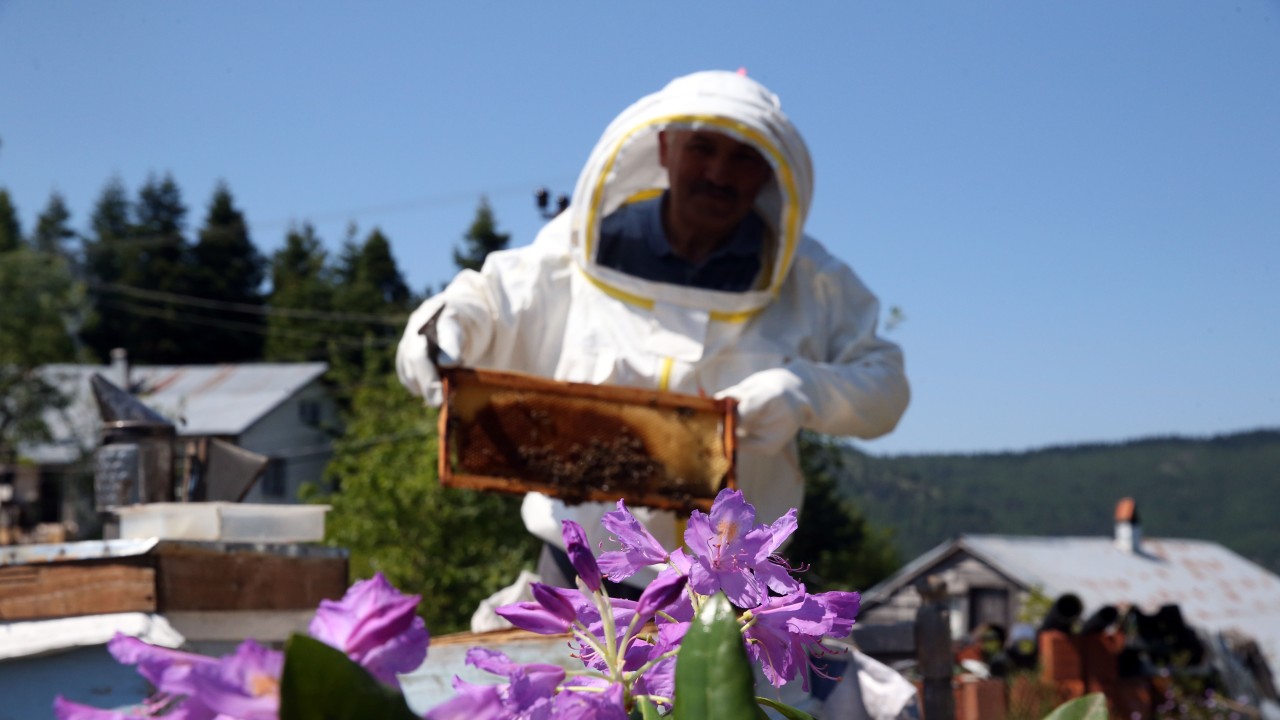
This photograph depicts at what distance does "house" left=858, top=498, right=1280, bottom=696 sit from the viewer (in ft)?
75.3

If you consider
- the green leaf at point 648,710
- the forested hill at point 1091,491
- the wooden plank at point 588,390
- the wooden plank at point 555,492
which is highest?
the green leaf at point 648,710

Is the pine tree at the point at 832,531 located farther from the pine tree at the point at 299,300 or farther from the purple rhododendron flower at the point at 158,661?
the pine tree at the point at 299,300

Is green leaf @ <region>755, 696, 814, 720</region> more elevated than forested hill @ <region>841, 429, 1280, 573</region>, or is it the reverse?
green leaf @ <region>755, 696, 814, 720</region>

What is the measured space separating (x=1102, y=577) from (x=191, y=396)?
2724 cm

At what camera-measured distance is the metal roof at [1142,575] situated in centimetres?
2253

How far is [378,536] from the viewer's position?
14.9 meters

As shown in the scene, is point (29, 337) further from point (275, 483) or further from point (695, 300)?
point (695, 300)

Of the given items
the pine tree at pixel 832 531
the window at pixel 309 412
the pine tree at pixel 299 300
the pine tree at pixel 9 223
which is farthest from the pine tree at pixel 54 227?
the pine tree at pixel 832 531

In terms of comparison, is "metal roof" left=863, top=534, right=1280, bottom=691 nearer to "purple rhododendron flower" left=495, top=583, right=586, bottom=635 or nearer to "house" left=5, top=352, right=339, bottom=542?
"house" left=5, top=352, right=339, bottom=542

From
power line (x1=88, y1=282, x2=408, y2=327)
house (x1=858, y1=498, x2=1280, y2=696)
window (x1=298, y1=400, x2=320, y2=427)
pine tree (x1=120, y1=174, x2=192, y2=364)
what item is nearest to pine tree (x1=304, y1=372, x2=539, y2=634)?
house (x1=858, y1=498, x2=1280, y2=696)

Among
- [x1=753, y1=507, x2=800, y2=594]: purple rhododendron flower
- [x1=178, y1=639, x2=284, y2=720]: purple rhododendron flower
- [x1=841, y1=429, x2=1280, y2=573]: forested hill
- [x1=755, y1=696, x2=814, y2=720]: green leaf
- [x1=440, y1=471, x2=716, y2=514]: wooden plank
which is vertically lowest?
[x1=841, y1=429, x2=1280, y2=573]: forested hill

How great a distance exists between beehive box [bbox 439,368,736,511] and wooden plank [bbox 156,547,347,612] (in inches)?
26.3

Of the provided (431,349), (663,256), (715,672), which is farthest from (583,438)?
(715,672)

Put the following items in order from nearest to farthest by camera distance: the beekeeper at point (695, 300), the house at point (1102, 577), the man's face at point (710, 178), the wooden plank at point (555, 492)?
the wooden plank at point (555, 492), the beekeeper at point (695, 300), the man's face at point (710, 178), the house at point (1102, 577)
